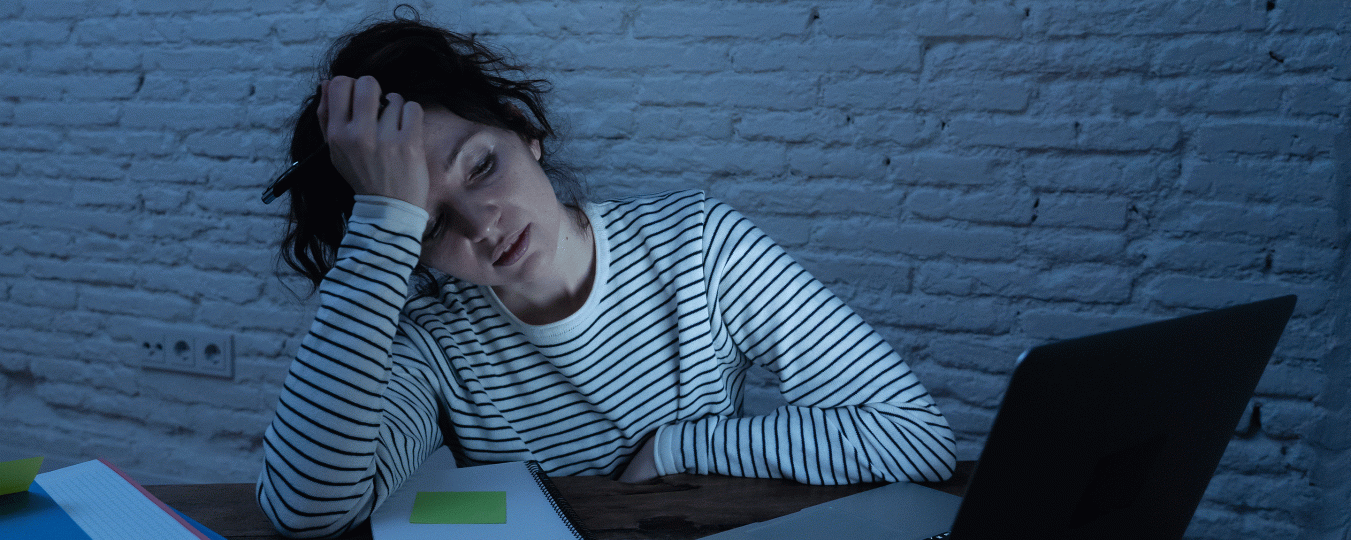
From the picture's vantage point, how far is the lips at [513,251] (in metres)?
0.93

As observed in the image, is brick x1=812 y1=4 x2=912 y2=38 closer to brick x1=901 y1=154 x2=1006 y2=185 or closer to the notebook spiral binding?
brick x1=901 y1=154 x2=1006 y2=185

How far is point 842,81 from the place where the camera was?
1.55m

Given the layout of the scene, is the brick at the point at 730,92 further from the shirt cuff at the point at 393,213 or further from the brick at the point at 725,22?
the shirt cuff at the point at 393,213

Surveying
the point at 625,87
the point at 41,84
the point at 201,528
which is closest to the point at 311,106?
the point at 201,528

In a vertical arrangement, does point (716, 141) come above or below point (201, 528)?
above

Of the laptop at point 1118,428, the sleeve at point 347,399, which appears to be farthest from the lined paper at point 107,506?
the laptop at point 1118,428

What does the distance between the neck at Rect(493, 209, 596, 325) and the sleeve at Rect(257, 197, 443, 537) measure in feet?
0.73

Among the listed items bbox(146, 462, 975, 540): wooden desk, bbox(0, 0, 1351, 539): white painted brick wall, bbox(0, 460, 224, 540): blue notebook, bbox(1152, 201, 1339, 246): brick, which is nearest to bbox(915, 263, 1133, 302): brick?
bbox(0, 0, 1351, 539): white painted brick wall

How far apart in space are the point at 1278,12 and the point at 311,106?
1.44 m

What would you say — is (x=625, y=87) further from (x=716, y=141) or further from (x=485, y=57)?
(x=485, y=57)

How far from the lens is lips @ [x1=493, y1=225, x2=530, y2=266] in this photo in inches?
36.8

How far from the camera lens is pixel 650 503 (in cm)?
79

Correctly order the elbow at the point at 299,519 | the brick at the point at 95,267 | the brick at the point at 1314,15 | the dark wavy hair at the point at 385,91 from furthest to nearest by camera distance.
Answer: the brick at the point at 95,267, the brick at the point at 1314,15, the dark wavy hair at the point at 385,91, the elbow at the point at 299,519

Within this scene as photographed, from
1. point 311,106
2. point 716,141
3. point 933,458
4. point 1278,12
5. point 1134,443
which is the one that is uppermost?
point 1278,12
